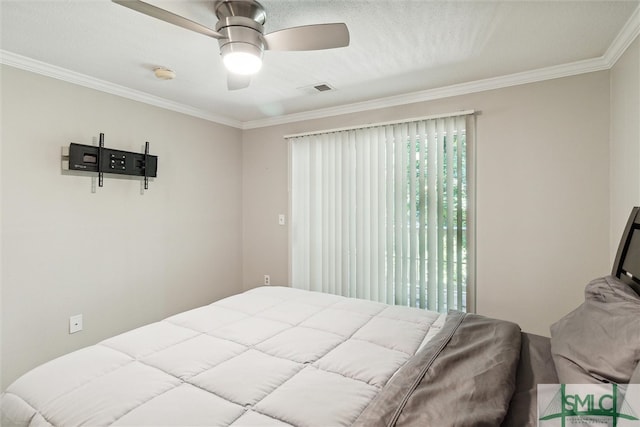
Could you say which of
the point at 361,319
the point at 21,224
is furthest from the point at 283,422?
the point at 21,224

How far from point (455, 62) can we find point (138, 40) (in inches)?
85.5

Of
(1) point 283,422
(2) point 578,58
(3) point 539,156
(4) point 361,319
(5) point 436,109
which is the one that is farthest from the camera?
(5) point 436,109

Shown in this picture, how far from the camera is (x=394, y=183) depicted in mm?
3059

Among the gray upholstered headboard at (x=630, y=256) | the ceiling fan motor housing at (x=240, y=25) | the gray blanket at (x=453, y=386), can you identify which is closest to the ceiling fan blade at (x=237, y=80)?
the ceiling fan motor housing at (x=240, y=25)

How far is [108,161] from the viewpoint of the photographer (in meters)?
2.72

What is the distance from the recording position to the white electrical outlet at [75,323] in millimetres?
2545

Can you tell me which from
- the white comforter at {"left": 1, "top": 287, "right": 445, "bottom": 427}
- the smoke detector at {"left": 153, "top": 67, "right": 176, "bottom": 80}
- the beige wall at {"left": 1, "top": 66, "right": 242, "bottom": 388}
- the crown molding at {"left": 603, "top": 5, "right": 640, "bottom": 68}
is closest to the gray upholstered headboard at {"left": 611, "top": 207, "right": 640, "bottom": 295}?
the white comforter at {"left": 1, "top": 287, "right": 445, "bottom": 427}

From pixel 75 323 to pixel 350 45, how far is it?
3.00 meters

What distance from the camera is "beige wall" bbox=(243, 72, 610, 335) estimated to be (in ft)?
7.70

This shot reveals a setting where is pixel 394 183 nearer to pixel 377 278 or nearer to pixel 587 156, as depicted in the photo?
pixel 377 278

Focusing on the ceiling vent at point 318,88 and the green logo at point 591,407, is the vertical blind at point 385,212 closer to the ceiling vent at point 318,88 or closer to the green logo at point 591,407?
the ceiling vent at point 318,88

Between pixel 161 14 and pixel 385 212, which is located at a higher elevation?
pixel 161 14

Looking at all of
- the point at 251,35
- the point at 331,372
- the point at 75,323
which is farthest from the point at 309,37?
the point at 75,323

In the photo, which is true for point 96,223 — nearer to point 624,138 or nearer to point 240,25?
point 240,25
